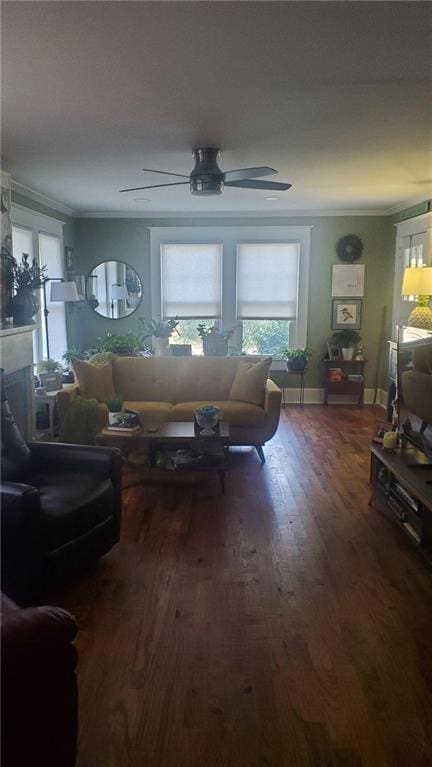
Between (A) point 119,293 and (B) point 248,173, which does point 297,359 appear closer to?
(A) point 119,293

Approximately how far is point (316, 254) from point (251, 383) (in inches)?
113

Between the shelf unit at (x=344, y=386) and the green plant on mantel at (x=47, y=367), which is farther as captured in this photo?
the shelf unit at (x=344, y=386)

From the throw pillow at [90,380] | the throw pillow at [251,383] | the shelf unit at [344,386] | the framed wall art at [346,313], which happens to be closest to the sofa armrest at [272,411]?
the throw pillow at [251,383]

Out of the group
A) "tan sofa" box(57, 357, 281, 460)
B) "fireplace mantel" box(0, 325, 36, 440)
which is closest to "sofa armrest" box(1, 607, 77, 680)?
"fireplace mantel" box(0, 325, 36, 440)

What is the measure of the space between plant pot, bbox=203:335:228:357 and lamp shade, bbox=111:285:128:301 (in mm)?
1802

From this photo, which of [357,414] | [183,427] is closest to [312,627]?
[183,427]

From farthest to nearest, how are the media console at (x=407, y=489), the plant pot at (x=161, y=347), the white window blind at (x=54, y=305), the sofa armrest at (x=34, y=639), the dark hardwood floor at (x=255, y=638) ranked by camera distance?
the plant pot at (x=161, y=347) → the white window blind at (x=54, y=305) → the media console at (x=407, y=489) → the dark hardwood floor at (x=255, y=638) → the sofa armrest at (x=34, y=639)

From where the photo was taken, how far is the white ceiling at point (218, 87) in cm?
192

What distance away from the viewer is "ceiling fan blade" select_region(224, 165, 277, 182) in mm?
3494

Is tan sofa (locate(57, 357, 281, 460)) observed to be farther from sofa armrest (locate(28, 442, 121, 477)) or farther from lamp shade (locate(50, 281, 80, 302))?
sofa armrest (locate(28, 442, 121, 477))

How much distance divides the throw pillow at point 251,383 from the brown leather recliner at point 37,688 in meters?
3.52

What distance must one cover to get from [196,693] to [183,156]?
11.4ft

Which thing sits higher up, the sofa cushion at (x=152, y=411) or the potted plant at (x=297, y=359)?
the potted plant at (x=297, y=359)

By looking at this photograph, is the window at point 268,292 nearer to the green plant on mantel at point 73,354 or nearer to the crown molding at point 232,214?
the crown molding at point 232,214
